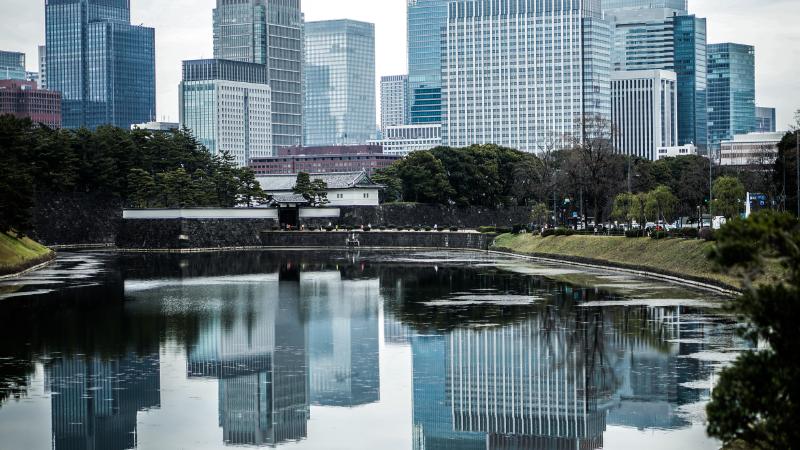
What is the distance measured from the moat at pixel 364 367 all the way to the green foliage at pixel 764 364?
6433mm

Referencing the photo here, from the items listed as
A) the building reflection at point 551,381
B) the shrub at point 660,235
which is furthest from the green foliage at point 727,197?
the building reflection at point 551,381

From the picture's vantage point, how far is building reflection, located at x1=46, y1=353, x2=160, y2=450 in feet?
77.2

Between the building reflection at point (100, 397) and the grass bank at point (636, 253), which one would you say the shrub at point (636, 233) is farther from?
the building reflection at point (100, 397)

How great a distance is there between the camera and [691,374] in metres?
28.7

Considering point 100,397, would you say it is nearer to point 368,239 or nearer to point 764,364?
point 764,364

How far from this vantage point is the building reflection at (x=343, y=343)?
92.5 ft

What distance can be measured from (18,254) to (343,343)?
43535 millimetres

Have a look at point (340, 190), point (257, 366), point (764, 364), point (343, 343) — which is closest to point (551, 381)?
point (257, 366)

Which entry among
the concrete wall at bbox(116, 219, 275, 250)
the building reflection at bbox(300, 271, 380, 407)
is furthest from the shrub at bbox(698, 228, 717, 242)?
the concrete wall at bbox(116, 219, 275, 250)

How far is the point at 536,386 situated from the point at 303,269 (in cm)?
4786

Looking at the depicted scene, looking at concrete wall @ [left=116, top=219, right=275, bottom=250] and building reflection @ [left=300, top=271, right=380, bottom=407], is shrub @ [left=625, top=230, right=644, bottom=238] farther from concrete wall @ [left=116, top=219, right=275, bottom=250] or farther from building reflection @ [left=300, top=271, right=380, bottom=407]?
concrete wall @ [left=116, top=219, right=275, bottom=250]

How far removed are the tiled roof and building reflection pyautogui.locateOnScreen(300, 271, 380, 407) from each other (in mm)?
59617

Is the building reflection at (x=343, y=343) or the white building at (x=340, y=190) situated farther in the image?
the white building at (x=340, y=190)

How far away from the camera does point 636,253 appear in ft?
219
